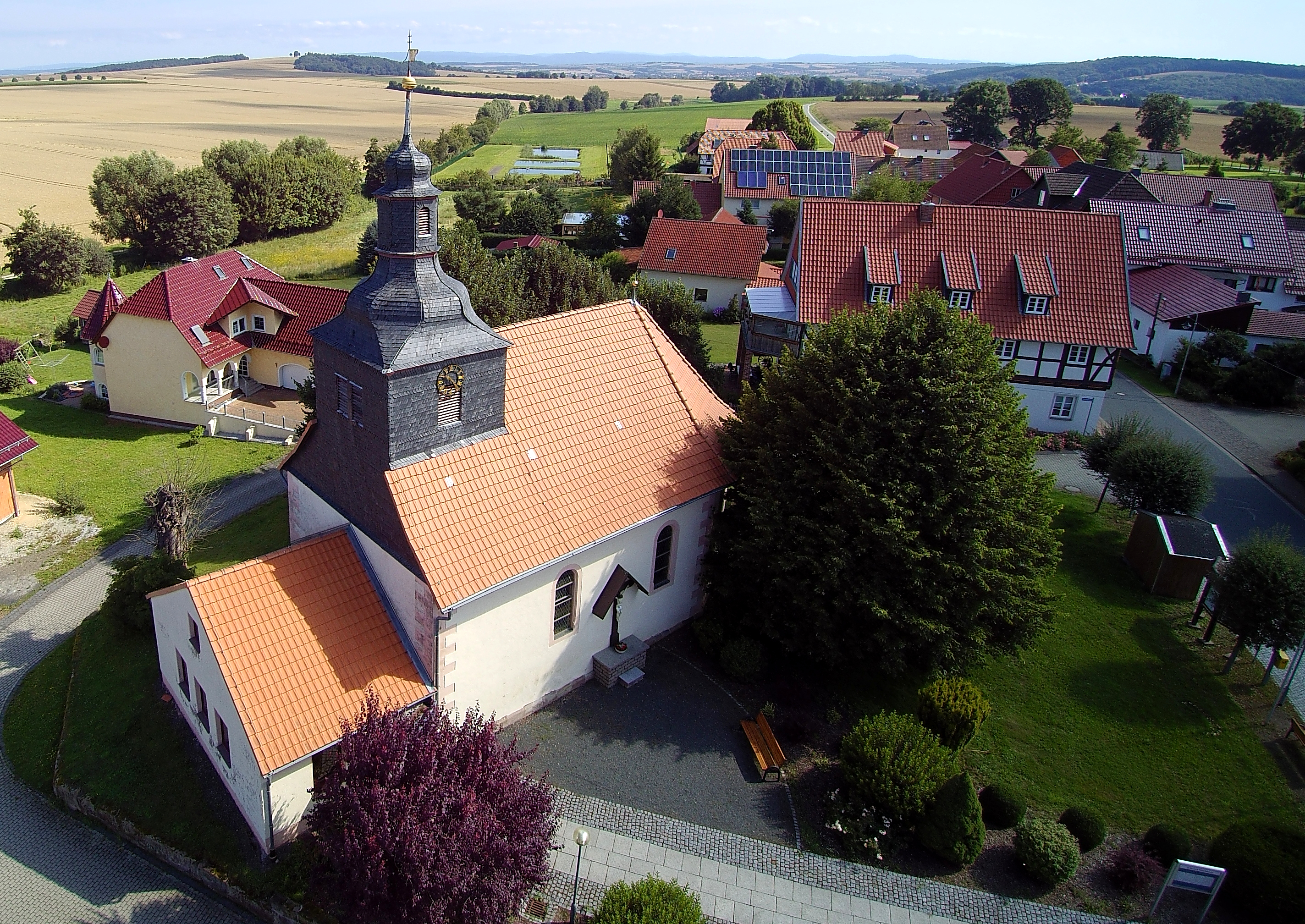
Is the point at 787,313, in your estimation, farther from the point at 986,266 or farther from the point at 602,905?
the point at 602,905

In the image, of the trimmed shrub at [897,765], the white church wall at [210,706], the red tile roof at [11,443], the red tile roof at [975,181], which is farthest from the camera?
the red tile roof at [975,181]

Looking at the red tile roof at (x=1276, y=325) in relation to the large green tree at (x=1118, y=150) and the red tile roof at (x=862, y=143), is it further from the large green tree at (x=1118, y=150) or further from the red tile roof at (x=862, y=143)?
the red tile roof at (x=862, y=143)

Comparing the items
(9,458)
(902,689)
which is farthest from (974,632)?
(9,458)

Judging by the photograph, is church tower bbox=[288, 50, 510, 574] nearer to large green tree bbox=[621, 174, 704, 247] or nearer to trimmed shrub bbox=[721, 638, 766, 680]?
trimmed shrub bbox=[721, 638, 766, 680]

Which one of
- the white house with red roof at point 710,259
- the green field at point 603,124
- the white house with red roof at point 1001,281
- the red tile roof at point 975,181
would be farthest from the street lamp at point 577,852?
the green field at point 603,124

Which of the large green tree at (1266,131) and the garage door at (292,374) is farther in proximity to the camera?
the large green tree at (1266,131)

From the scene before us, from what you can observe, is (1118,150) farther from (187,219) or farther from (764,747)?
(764,747)
